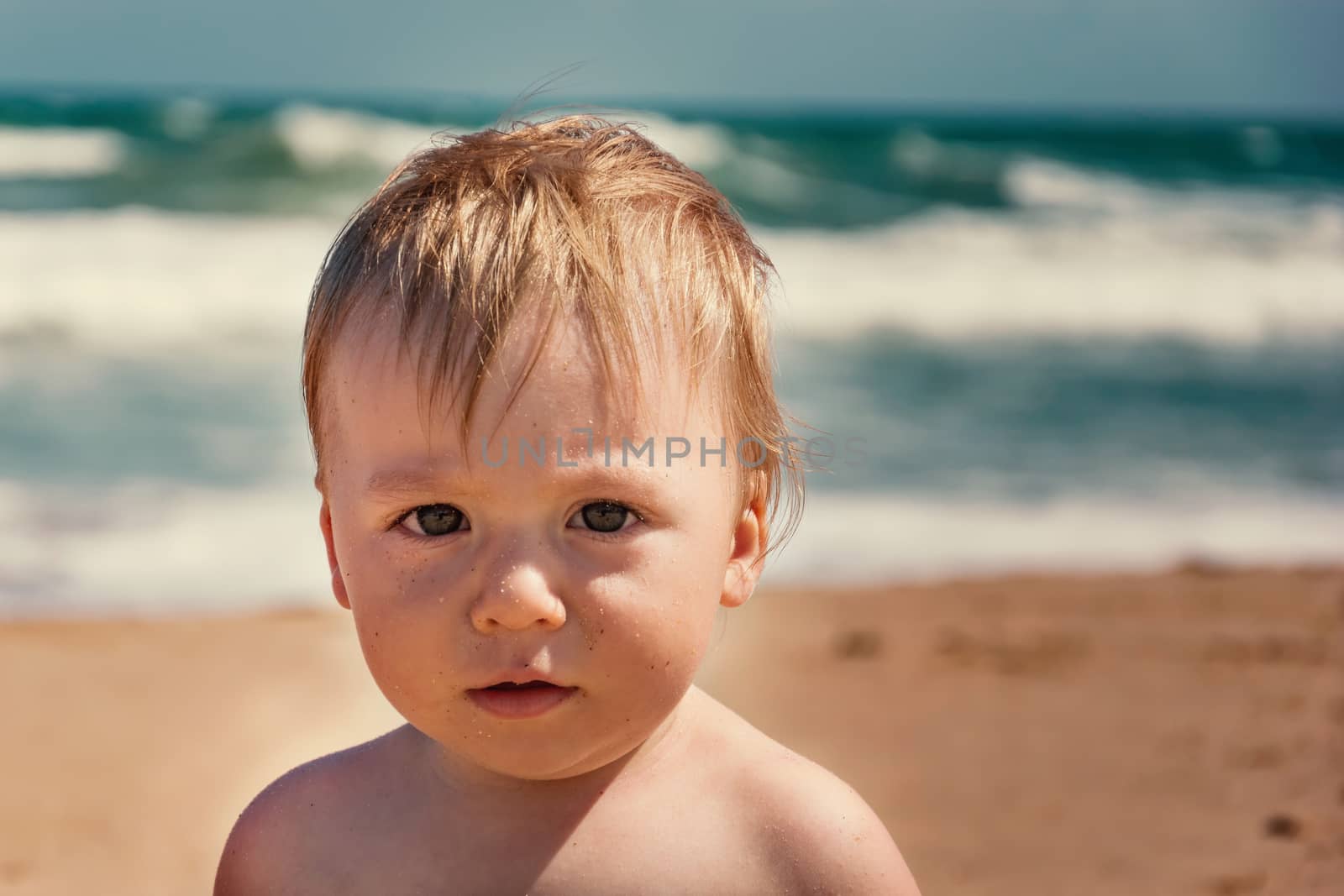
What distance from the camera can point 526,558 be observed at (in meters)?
1.32

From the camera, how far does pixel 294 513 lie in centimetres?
578

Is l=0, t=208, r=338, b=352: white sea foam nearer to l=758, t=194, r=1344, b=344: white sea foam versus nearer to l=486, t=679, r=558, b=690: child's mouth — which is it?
l=758, t=194, r=1344, b=344: white sea foam

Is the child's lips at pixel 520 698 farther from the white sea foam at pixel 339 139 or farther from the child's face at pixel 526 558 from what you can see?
the white sea foam at pixel 339 139

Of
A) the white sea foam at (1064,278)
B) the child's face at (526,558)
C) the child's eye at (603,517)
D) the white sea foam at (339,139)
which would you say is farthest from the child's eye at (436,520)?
the white sea foam at (339,139)

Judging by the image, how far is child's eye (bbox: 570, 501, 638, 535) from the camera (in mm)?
1350

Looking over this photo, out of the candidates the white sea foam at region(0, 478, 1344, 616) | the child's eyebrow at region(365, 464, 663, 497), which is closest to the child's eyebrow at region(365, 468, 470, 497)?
the child's eyebrow at region(365, 464, 663, 497)

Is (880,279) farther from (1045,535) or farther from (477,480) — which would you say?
(477,480)

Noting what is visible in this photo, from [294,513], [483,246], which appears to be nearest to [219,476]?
[294,513]

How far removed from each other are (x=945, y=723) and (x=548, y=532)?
3.15 metres

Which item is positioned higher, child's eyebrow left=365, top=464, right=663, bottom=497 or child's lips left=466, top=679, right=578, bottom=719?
child's eyebrow left=365, top=464, right=663, bottom=497

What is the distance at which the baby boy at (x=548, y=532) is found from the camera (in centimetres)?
133

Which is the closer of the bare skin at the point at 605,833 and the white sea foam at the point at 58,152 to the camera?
the bare skin at the point at 605,833

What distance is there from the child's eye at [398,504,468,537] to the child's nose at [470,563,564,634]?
81mm

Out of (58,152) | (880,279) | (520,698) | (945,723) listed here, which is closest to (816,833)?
(520,698)
